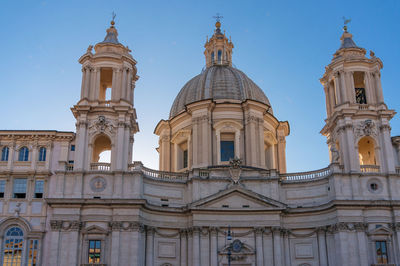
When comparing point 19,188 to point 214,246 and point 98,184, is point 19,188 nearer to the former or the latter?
point 98,184

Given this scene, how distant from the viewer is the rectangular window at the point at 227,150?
45.3 metres

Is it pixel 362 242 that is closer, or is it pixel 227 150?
pixel 362 242

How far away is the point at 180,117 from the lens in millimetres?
47406

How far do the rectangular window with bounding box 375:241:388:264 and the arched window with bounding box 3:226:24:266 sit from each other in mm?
26664

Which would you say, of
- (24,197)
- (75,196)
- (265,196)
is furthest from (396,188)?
(24,197)

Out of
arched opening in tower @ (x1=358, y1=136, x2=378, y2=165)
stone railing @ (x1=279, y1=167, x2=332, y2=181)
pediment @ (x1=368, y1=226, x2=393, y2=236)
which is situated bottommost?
pediment @ (x1=368, y1=226, x2=393, y2=236)

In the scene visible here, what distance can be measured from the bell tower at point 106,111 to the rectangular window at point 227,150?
27.6 ft

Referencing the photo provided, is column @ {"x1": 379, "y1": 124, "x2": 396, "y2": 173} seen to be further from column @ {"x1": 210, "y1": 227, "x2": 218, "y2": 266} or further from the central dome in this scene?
column @ {"x1": 210, "y1": 227, "x2": 218, "y2": 266}

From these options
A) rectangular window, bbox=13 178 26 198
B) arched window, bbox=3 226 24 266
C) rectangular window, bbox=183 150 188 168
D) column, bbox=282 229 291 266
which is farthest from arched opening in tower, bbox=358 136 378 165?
arched window, bbox=3 226 24 266

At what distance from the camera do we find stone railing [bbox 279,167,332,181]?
40.4 metres

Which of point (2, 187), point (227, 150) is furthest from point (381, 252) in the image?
point (2, 187)

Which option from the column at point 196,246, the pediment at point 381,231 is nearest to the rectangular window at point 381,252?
the pediment at point 381,231

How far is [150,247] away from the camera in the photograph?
3766cm

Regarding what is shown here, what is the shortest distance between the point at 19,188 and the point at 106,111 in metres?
8.96
